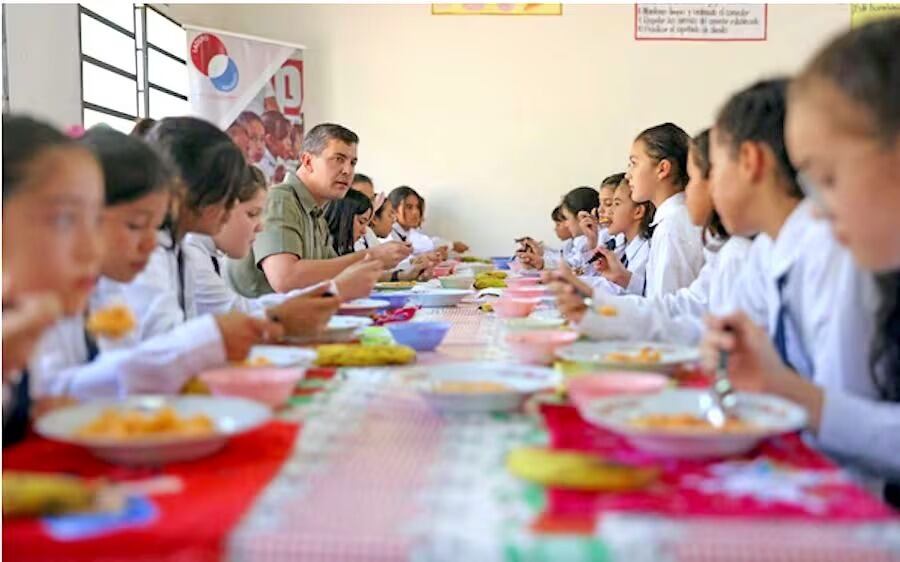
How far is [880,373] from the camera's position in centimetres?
132

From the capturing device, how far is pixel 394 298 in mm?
2896

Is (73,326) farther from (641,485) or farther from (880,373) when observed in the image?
(880,373)

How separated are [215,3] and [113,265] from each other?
5.56 meters

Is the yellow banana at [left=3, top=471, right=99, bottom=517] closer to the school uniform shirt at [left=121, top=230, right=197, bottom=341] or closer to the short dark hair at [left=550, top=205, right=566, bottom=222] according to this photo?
the school uniform shirt at [left=121, top=230, right=197, bottom=341]

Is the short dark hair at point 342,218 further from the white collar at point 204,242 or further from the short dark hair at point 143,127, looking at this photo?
the short dark hair at point 143,127

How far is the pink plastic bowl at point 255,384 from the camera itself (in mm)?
1291

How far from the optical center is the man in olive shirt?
10.8ft

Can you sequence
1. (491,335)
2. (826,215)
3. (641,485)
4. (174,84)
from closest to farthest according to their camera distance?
(641,485) → (826,215) → (491,335) → (174,84)

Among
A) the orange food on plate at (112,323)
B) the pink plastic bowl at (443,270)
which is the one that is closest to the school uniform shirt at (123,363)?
the orange food on plate at (112,323)

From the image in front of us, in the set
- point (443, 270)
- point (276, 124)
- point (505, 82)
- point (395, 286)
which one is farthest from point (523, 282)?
point (505, 82)

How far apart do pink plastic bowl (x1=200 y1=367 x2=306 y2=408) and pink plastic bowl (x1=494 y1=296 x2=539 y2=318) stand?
113 cm

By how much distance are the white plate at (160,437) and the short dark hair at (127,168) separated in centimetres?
43

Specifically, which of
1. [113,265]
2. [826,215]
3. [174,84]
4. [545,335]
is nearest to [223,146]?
[113,265]

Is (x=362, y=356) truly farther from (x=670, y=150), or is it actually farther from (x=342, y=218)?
(x=342, y=218)
